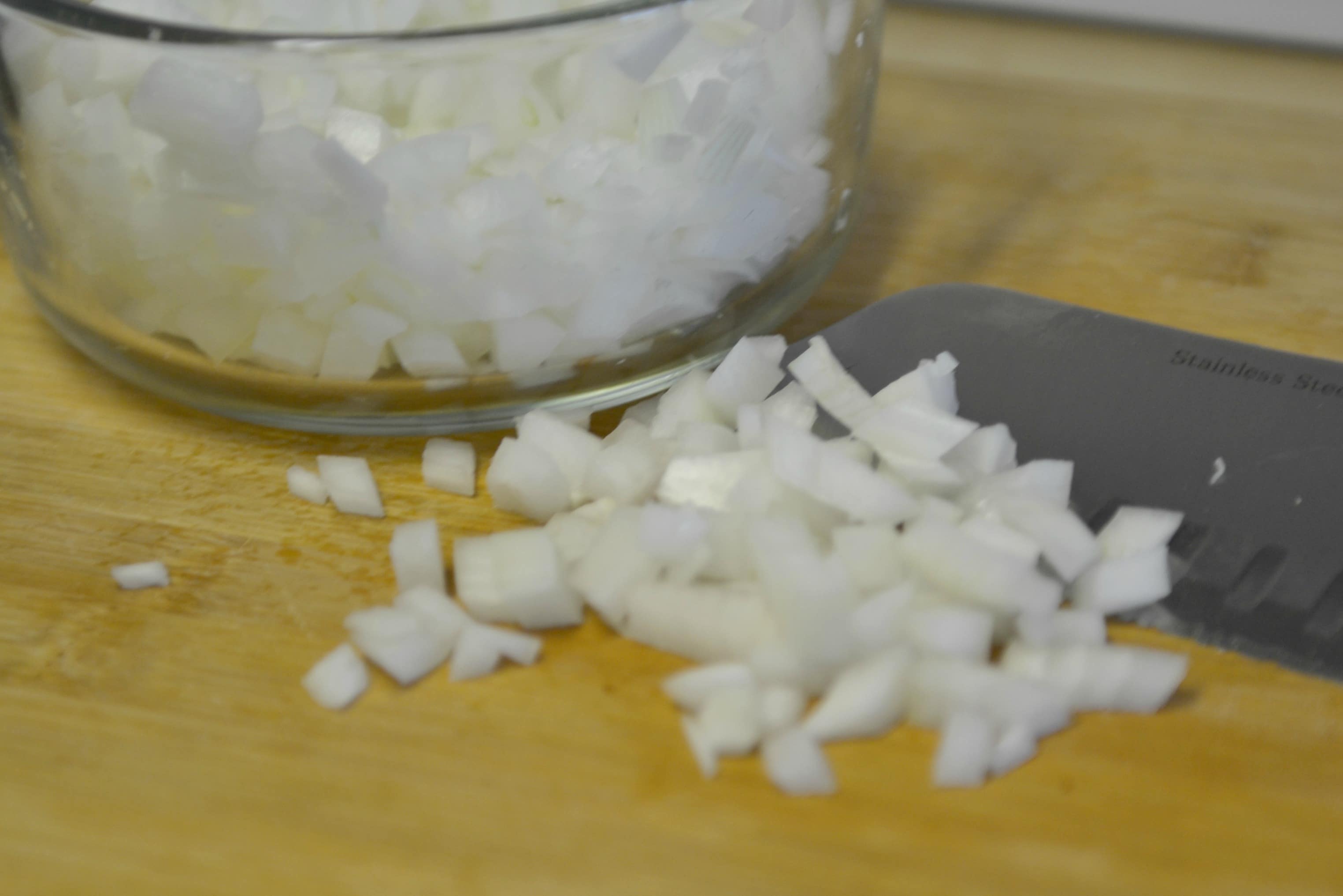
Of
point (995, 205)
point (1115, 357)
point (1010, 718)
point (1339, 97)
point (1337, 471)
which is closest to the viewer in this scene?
point (1010, 718)

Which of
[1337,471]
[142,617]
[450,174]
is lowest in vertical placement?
[142,617]

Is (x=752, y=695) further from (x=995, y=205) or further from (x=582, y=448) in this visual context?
(x=995, y=205)

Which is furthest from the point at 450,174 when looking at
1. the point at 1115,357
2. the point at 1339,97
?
the point at 1339,97

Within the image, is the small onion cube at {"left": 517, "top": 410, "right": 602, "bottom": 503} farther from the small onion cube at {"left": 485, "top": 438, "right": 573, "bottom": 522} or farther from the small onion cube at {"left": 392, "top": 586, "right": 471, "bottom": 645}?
the small onion cube at {"left": 392, "top": 586, "right": 471, "bottom": 645}

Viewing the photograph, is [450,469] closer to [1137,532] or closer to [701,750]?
[701,750]

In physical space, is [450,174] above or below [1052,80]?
above

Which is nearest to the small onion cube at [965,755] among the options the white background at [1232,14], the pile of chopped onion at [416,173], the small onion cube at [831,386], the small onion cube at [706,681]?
the small onion cube at [706,681]
